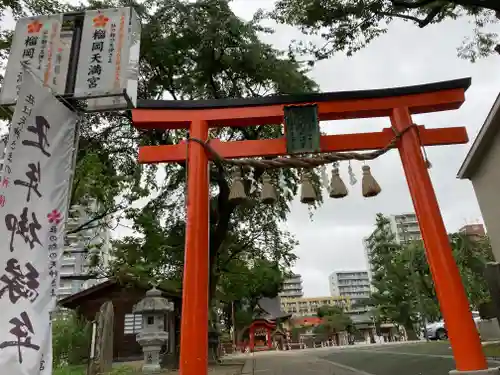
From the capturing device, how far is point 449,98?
5.82 m

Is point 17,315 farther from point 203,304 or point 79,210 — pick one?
point 79,210

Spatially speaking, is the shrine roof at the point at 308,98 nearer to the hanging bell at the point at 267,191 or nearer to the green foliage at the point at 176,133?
the hanging bell at the point at 267,191

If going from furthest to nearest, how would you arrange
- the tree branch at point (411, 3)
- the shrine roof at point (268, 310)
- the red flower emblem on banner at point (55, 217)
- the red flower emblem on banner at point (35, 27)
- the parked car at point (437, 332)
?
the shrine roof at point (268, 310), the parked car at point (437, 332), the tree branch at point (411, 3), the red flower emblem on banner at point (35, 27), the red flower emblem on banner at point (55, 217)

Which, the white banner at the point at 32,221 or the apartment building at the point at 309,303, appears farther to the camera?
the apartment building at the point at 309,303

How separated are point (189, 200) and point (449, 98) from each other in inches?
165

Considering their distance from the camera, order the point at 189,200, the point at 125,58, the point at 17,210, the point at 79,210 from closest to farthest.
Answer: the point at 17,210, the point at 125,58, the point at 189,200, the point at 79,210

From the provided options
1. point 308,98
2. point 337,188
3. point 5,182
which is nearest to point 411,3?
point 308,98

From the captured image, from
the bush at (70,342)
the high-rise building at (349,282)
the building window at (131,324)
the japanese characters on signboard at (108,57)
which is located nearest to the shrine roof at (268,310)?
the building window at (131,324)

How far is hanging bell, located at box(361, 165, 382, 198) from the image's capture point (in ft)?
19.1

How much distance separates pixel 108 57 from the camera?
4148mm

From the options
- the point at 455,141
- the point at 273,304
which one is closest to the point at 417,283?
the point at 273,304

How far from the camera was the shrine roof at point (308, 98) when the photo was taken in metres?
5.83

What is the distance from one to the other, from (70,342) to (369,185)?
13.1m

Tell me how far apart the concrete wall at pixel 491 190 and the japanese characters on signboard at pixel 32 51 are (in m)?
10.3
